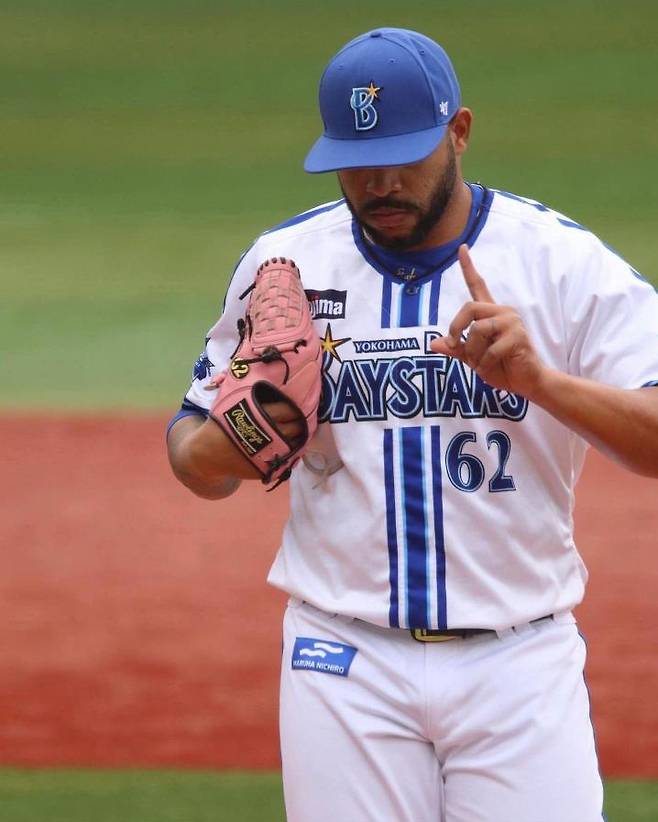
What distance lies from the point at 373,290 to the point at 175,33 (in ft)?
52.8

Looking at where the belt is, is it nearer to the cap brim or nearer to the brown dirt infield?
the cap brim

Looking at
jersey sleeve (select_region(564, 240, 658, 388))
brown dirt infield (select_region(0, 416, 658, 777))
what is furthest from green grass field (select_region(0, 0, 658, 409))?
jersey sleeve (select_region(564, 240, 658, 388))

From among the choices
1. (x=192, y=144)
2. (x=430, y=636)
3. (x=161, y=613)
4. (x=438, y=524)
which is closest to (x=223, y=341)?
(x=438, y=524)

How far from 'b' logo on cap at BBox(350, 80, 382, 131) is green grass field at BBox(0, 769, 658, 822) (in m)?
2.61

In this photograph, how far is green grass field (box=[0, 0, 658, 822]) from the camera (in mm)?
11227

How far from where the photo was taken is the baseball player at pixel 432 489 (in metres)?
3.02

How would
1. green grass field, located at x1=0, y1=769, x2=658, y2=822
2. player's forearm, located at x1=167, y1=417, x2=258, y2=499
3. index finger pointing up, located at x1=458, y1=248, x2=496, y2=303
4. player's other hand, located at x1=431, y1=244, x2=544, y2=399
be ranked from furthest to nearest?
green grass field, located at x1=0, y1=769, x2=658, y2=822, player's forearm, located at x1=167, y1=417, x2=258, y2=499, index finger pointing up, located at x1=458, y1=248, x2=496, y2=303, player's other hand, located at x1=431, y1=244, x2=544, y2=399

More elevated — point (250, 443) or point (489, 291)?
point (489, 291)

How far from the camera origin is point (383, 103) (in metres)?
3.09

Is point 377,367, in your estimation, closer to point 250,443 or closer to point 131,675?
point 250,443

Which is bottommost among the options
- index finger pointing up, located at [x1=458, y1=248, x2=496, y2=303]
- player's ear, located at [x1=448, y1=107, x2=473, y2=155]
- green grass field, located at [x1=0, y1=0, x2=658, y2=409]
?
index finger pointing up, located at [x1=458, y1=248, x2=496, y2=303]

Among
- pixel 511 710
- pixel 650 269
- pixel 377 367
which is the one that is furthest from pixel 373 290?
pixel 650 269

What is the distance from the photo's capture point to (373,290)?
10.4 ft

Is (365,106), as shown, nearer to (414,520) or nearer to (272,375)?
(272,375)
